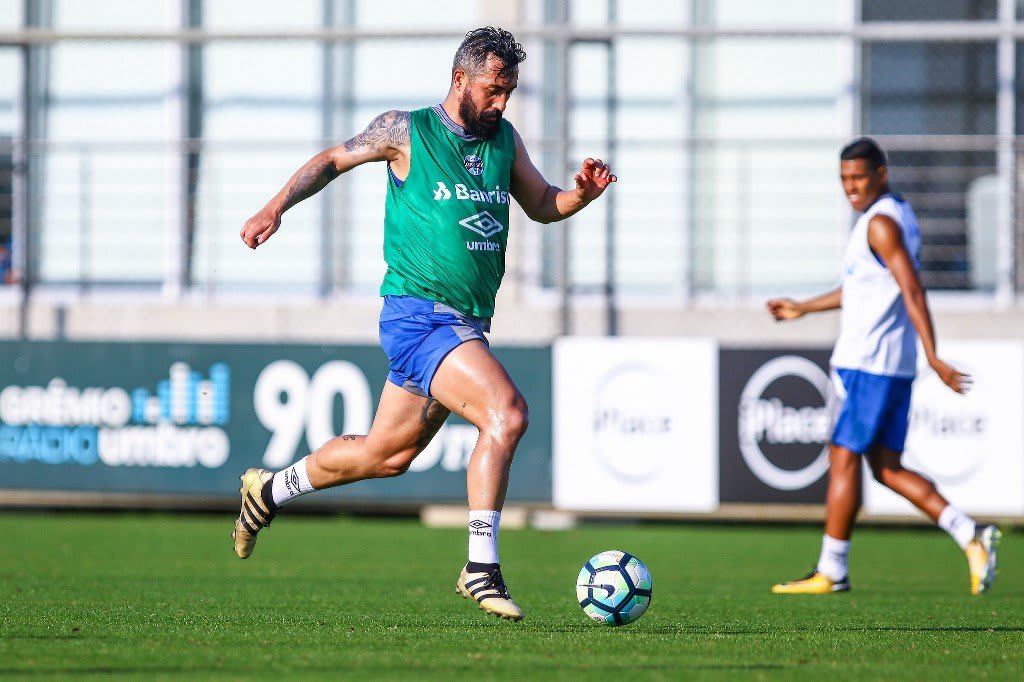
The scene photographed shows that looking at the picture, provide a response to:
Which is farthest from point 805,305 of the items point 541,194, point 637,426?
point 637,426

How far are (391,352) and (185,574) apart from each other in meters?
2.71

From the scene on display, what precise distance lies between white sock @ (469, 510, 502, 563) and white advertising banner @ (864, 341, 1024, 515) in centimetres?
623

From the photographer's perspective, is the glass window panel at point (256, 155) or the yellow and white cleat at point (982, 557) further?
the glass window panel at point (256, 155)

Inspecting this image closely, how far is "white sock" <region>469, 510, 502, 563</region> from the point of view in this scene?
5246mm

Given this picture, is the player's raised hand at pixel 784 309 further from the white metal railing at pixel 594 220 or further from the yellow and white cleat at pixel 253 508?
the white metal railing at pixel 594 220

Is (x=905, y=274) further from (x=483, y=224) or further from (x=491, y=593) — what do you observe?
(x=491, y=593)

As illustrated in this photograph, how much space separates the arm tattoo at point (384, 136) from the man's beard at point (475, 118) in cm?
22

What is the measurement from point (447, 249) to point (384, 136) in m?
0.50

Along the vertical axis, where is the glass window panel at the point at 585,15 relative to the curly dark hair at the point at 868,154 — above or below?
above

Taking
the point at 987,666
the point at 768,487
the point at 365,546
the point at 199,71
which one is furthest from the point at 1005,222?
the point at 987,666

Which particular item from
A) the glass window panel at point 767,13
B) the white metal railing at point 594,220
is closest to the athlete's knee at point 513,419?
the white metal railing at point 594,220

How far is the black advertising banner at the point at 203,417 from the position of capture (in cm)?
1147

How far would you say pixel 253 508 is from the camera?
20.0 ft

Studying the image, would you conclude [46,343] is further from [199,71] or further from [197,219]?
[199,71]
